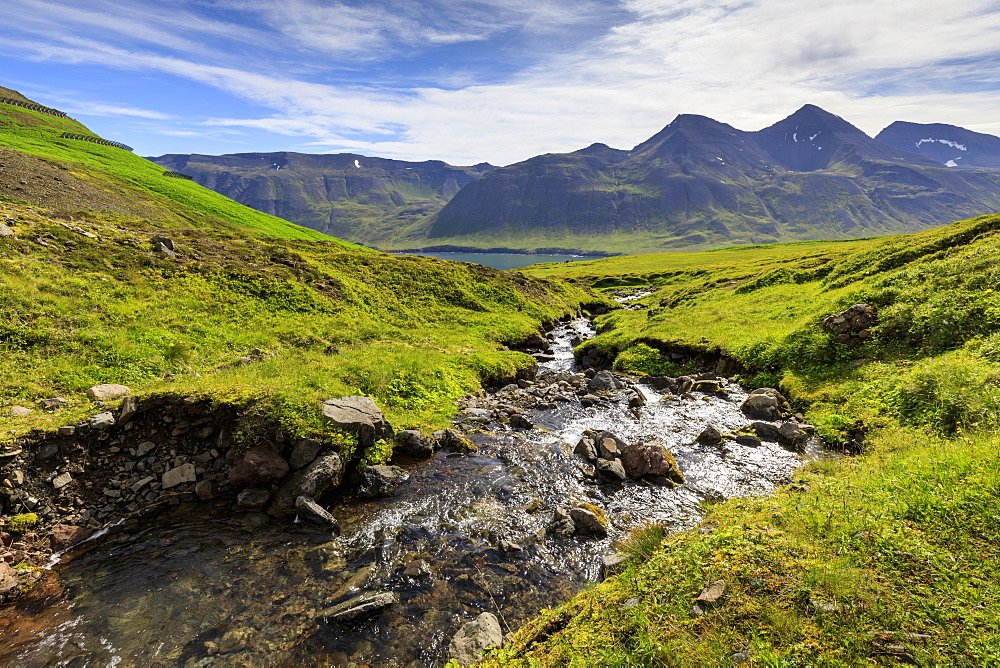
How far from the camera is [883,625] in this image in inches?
193

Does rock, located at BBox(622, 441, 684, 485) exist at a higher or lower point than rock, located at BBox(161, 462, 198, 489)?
lower

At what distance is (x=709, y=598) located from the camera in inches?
238

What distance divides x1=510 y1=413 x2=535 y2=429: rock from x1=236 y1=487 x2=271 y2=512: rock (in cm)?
1121

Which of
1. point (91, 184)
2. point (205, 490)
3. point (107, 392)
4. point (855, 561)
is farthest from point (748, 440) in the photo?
point (91, 184)

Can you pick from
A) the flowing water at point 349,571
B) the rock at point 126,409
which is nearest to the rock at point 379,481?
the flowing water at point 349,571

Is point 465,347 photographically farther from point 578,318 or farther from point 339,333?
point 578,318

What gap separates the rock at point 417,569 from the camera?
10336 millimetres

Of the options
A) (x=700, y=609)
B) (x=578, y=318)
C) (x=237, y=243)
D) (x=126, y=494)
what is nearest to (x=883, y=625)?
(x=700, y=609)

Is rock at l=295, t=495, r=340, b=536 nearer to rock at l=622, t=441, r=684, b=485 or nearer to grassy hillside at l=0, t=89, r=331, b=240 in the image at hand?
rock at l=622, t=441, r=684, b=485

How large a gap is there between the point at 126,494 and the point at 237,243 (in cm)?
3688

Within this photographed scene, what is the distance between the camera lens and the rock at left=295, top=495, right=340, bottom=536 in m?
12.0

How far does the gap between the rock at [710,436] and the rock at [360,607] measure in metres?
14.3

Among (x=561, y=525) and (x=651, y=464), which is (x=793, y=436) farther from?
(x=561, y=525)

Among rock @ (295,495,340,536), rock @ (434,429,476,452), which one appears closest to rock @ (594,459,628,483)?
rock @ (434,429,476,452)
